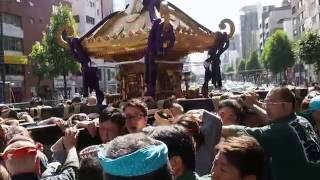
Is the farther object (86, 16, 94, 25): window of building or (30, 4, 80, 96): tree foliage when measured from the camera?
(86, 16, 94, 25): window of building

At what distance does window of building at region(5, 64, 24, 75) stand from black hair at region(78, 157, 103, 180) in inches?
2076

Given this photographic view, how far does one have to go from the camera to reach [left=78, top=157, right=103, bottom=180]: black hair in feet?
10.9

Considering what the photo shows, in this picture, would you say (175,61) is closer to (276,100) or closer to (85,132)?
(85,132)

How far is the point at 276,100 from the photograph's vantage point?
184 inches

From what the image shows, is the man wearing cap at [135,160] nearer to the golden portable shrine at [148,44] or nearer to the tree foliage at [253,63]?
the golden portable shrine at [148,44]

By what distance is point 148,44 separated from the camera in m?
11.8

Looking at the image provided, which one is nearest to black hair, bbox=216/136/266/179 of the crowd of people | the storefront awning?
the crowd of people

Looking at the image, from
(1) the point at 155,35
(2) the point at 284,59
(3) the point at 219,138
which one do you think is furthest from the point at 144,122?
(2) the point at 284,59

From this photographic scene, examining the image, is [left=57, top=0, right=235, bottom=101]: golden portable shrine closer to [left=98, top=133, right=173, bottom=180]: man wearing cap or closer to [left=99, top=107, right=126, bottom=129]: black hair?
[left=99, top=107, right=126, bottom=129]: black hair

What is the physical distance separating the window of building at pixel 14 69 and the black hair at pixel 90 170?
2076 inches

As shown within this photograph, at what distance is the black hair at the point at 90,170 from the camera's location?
332 cm

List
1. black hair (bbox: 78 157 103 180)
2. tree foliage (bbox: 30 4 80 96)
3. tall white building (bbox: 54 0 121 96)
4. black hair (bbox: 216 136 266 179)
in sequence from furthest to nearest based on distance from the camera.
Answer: tall white building (bbox: 54 0 121 96), tree foliage (bbox: 30 4 80 96), black hair (bbox: 78 157 103 180), black hair (bbox: 216 136 266 179)

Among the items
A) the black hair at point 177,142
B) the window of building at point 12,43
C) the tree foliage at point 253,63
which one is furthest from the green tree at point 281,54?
the black hair at point 177,142

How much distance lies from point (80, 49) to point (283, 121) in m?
9.16
